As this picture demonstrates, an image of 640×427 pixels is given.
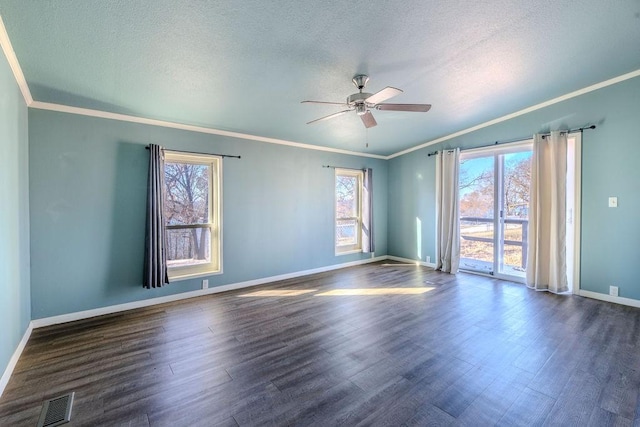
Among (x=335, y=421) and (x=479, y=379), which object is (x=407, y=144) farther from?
(x=335, y=421)

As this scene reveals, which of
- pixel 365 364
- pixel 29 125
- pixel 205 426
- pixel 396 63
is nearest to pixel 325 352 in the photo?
pixel 365 364

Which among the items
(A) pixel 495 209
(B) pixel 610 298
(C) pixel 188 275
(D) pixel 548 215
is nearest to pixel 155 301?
(C) pixel 188 275

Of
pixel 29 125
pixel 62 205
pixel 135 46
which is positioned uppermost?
pixel 135 46

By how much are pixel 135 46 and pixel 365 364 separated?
317cm

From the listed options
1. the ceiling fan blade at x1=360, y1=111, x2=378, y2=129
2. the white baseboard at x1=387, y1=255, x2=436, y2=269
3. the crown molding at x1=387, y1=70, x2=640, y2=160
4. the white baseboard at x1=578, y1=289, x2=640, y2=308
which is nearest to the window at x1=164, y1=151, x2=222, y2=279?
the ceiling fan blade at x1=360, y1=111, x2=378, y2=129

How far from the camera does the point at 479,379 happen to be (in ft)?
6.86

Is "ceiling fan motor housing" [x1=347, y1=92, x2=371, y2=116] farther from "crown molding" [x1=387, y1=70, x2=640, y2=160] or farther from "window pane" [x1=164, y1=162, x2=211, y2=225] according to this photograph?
"crown molding" [x1=387, y1=70, x2=640, y2=160]

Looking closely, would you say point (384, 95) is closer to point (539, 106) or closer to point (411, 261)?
point (539, 106)

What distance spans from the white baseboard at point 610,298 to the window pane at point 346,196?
390 cm

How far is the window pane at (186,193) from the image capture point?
3.89 metres

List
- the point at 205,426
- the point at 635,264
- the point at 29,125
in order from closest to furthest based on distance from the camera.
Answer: the point at 205,426 < the point at 29,125 < the point at 635,264

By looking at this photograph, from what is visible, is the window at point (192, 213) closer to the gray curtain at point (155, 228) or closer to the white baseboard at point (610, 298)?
the gray curtain at point (155, 228)

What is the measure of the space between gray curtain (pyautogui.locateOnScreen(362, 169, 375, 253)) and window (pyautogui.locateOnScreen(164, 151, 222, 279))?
3140 millimetres

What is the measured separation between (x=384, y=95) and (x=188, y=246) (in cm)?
336
